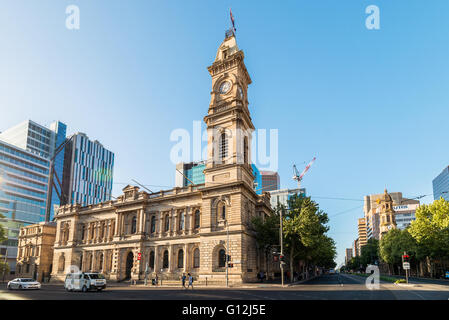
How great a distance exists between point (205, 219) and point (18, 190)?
84002 millimetres

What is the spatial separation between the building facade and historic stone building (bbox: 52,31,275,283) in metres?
9.02

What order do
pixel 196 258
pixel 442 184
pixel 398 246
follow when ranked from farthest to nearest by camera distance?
pixel 442 184, pixel 398 246, pixel 196 258

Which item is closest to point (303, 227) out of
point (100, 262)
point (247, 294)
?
point (247, 294)

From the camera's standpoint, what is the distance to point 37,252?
69.5m

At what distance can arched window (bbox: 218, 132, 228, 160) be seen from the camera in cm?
5025

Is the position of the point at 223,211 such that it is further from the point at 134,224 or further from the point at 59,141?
the point at 59,141

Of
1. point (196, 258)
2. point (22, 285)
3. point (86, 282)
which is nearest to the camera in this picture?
point (86, 282)

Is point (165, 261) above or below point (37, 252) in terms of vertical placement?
below

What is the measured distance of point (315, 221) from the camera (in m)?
46.0

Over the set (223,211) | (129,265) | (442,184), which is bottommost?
(129,265)

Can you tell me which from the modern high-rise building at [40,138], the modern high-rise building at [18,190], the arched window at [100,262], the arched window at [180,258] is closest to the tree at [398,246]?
the arched window at [180,258]

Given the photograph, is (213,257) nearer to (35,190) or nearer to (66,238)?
(66,238)

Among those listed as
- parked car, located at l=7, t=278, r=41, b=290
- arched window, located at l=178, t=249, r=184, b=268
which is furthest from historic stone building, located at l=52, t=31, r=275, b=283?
parked car, located at l=7, t=278, r=41, b=290

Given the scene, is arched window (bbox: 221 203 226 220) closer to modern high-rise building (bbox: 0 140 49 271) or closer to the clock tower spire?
the clock tower spire
